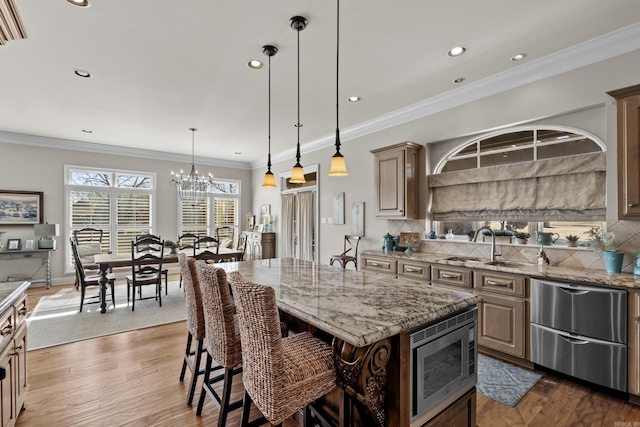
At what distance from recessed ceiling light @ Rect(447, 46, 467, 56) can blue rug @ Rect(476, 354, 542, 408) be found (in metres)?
2.98

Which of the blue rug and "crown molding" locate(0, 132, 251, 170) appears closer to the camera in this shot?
the blue rug

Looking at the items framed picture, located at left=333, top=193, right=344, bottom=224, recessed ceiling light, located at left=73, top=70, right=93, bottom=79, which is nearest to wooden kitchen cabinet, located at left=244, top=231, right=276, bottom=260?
framed picture, located at left=333, top=193, right=344, bottom=224

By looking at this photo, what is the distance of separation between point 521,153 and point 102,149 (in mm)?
7691

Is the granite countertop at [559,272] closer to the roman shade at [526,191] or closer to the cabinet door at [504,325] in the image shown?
the cabinet door at [504,325]

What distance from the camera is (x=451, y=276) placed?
321 centimetres

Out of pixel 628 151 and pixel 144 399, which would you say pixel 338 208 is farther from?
pixel 144 399

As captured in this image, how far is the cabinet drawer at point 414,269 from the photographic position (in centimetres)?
343

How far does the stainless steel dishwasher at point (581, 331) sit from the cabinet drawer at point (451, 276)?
1.89 ft

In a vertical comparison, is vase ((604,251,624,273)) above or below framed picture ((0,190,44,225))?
below

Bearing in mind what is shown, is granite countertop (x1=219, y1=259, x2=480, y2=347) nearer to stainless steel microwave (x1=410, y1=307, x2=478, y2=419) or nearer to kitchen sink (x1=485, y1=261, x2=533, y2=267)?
stainless steel microwave (x1=410, y1=307, x2=478, y2=419)

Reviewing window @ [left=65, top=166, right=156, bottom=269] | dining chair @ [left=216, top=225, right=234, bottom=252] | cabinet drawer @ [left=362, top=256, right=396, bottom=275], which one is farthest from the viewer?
dining chair @ [left=216, top=225, right=234, bottom=252]

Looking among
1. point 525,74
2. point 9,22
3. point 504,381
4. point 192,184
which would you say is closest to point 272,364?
point 9,22

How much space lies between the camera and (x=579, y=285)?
2412 mm

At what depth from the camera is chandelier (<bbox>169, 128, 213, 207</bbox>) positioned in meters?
5.69
